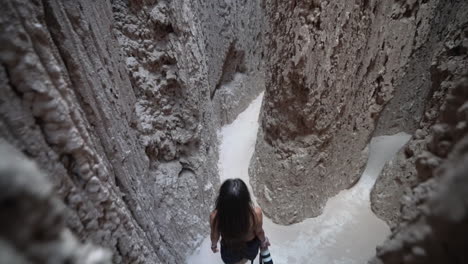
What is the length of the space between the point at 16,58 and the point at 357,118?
254cm

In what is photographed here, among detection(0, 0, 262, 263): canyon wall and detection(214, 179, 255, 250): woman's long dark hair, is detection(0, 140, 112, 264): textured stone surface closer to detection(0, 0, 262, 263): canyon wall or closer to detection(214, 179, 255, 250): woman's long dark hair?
detection(0, 0, 262, 263): canyon wall

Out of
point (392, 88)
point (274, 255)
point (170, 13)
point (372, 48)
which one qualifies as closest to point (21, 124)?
point (170, 13)

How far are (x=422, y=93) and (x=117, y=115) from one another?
298 cm

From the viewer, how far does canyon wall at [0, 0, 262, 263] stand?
733 millimetres

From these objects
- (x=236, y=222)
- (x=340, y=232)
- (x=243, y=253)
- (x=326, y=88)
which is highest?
(x=326, y=88)

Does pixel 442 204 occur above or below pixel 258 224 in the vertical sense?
above

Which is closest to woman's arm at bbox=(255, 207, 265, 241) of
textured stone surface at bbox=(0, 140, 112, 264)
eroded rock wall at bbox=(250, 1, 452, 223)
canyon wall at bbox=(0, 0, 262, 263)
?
canyon wall at bbox=(0, 0, 262, 263)

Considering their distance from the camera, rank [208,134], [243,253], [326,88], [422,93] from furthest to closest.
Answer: [208,134], [422,93], [326,88], [243,253]

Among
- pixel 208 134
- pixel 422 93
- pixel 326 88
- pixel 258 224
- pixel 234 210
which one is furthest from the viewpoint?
pixel 208 134

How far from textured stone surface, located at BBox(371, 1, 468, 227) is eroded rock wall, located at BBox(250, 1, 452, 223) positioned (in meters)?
0.04

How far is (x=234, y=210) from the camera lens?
1.28 metres

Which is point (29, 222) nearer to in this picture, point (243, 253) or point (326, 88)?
point (243, 253)

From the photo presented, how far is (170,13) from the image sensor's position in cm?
189

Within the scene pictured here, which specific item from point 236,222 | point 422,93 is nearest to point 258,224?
point 236,222
